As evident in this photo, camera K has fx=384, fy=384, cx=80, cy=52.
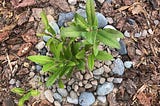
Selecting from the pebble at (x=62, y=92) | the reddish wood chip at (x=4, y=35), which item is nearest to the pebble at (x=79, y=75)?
the pebble at (x=62, y=92)

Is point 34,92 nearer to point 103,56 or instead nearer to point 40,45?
point 40,45

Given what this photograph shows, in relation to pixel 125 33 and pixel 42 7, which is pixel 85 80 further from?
pixel 42 7

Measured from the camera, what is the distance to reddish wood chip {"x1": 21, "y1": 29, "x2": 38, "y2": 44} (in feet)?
7.33

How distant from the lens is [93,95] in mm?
2141

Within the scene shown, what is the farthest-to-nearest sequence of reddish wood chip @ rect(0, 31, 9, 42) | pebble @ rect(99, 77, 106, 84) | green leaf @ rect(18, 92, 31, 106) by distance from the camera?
reddish wood chip @ rect(0, 31, 9, 42)
pebble @ rect(99, 77, 106, 84)
green leaf @ rect(18, 92, 31, 106)

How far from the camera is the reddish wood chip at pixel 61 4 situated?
2.30m

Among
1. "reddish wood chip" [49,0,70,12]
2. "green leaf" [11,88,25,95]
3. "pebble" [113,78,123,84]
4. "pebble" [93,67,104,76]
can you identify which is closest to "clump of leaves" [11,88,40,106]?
"green leaf" [11,88,25,95]

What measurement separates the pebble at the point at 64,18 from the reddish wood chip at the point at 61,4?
48mm

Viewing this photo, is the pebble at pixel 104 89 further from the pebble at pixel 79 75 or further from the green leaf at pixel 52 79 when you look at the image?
the green leaf at pixel 52 79

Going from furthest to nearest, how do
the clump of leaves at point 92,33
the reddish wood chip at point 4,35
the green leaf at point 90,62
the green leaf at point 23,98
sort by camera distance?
the reddish wood chip at point 4,35, the green leaf at point 23,98, the green leaf at point 90,62, the clump of leaves at point 92,33

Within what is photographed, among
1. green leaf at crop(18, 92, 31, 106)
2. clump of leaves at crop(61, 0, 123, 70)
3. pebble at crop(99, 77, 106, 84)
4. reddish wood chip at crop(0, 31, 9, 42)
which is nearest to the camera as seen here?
clump of leaves at crop(61, 0, 123, 70)

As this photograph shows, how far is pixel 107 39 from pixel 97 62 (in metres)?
0.35

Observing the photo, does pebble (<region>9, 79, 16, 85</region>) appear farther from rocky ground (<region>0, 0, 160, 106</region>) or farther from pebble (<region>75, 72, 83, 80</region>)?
pebble (<region>75, 72, 83, 80</region>)

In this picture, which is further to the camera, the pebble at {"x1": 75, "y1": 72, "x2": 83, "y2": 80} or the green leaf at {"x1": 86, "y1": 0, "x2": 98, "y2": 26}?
the pebble at {"x1": 75, "y1": 72, "x2": 83, "y2": 80}
